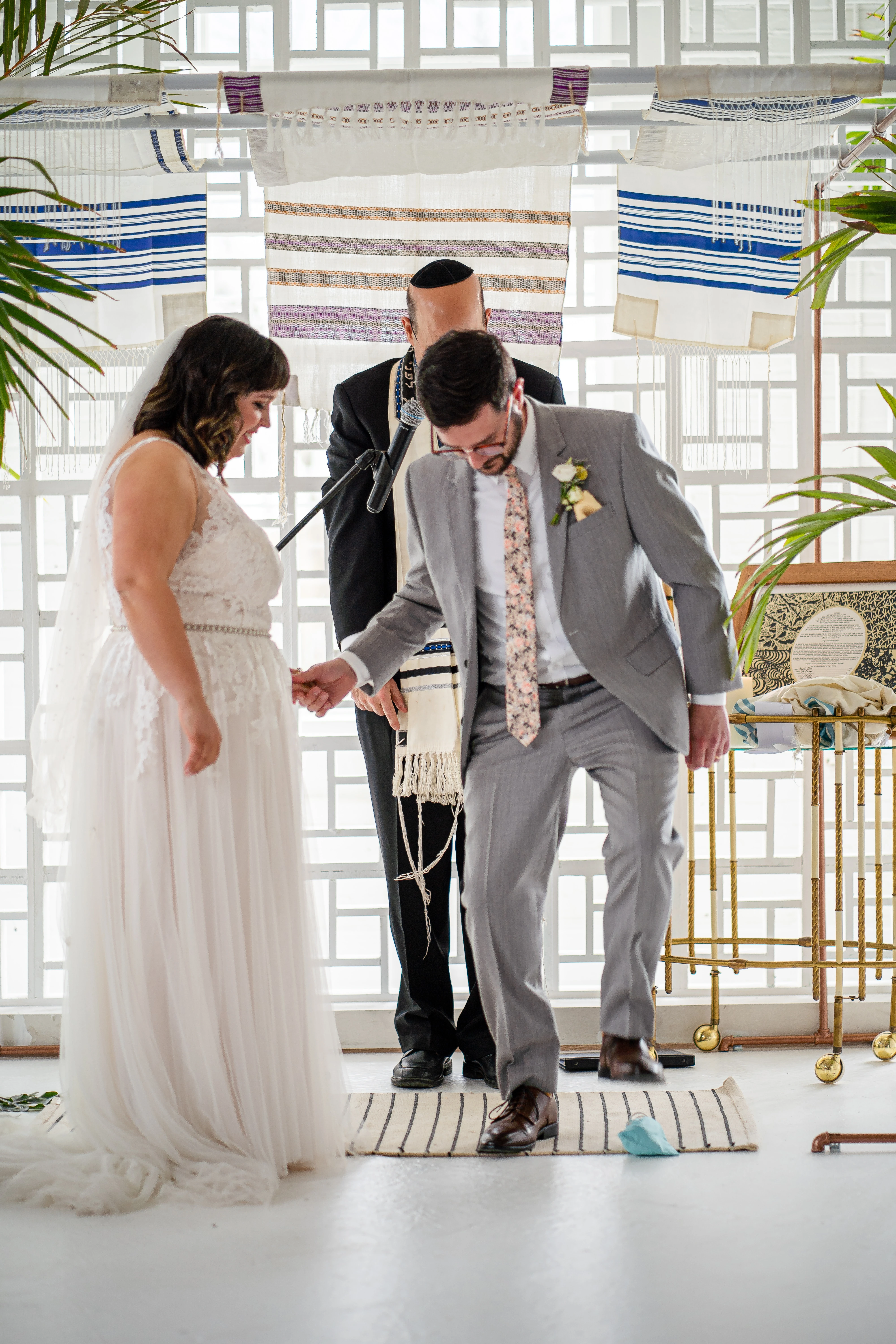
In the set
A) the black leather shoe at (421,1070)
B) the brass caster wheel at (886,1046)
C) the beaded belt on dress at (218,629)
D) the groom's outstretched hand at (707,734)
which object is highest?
the beaded belt on dress at (218,629)

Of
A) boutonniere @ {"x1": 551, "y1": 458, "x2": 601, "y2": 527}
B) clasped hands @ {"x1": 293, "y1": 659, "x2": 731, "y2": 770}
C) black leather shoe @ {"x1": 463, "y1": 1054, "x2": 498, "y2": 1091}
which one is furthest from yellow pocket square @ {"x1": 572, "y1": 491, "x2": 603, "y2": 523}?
black leather shoe @ {"x1": 463, "y1": 1054, "x2": 498, "y2": 1091}

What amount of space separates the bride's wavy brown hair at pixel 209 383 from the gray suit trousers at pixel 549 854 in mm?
808

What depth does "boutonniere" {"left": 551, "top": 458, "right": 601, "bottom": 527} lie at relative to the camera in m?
2.50

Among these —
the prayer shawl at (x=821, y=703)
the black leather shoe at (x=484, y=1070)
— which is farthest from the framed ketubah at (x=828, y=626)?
the black leather shoe at (x=484, y=1070)

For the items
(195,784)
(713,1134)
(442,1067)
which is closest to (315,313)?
(195,784)

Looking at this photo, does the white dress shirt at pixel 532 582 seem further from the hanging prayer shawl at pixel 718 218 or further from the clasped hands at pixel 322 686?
the hanging prayer shawl at pixel 718 218

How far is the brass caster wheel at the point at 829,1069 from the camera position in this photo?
3.14 meters

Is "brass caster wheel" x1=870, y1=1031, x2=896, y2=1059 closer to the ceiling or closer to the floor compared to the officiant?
closer to the floor

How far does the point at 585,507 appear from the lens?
8.20 ft

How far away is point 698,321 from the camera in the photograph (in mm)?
3443

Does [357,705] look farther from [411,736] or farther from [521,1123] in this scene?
[521,1123]

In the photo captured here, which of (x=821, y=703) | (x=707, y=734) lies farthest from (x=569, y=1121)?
(x=821, y=703)

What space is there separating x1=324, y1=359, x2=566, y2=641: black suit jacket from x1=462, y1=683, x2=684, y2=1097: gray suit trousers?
70 centimetres

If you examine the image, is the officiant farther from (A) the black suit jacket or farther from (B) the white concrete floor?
(B) the white concrete floor
